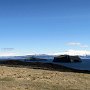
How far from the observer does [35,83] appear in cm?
2947

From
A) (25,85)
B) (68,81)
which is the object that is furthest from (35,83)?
(68,81)

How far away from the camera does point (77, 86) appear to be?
2883 cm

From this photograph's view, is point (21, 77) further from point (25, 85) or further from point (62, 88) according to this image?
point (62, 88)

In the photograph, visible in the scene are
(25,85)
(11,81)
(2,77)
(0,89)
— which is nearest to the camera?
(0,89)

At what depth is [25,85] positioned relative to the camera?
28156mm

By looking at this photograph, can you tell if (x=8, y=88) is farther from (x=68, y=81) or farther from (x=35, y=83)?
(x=68, y=81)

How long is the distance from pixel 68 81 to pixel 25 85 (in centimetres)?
509

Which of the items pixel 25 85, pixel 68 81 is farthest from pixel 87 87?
pixel 25 85

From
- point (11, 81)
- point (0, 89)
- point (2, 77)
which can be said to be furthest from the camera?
point (2, 77)

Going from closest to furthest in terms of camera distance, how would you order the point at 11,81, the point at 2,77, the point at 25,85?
the point at 25,85, the point at 11,81, the point at 2,77

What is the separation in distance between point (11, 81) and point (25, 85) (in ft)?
8.41

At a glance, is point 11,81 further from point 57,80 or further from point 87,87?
point 87,87

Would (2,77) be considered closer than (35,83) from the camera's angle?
No

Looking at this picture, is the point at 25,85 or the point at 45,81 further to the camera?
the point at 45,81
